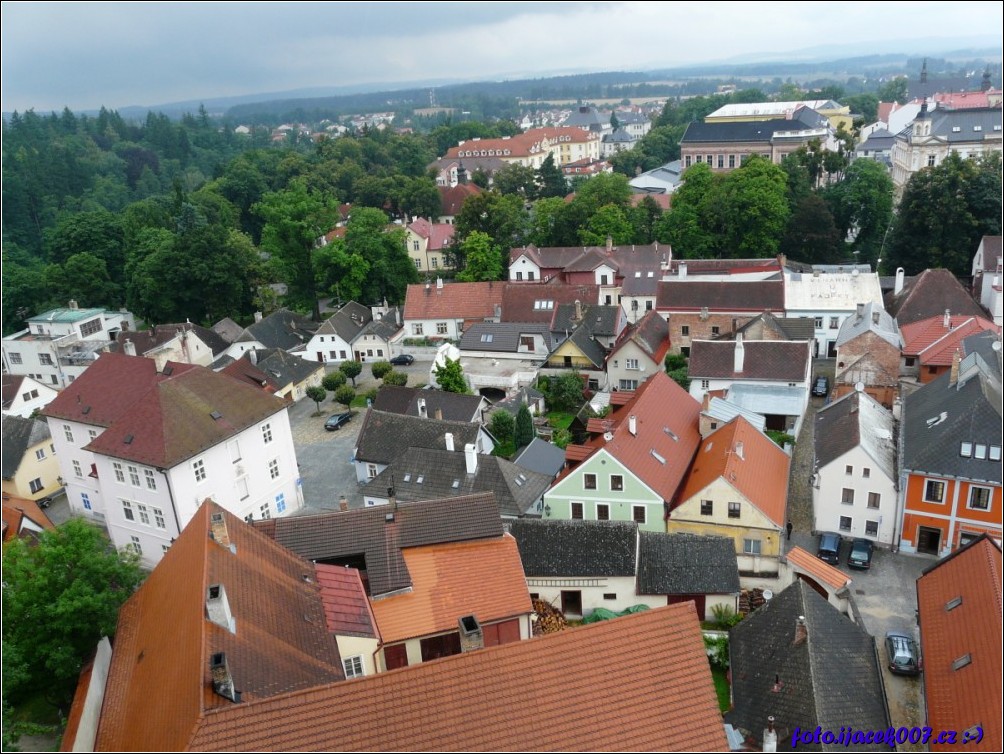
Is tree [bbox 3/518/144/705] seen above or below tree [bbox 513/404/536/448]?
above

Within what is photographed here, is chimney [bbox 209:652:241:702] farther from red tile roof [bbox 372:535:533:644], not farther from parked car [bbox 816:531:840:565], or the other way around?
parked car [bbox 816:531:840:565]

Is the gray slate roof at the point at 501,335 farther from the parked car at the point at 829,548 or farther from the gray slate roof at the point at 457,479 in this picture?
the parked car at the point at 829,548

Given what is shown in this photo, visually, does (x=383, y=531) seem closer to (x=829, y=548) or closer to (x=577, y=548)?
(x=577, y=548)

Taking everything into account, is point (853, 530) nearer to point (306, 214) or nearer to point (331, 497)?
point (331, 497)

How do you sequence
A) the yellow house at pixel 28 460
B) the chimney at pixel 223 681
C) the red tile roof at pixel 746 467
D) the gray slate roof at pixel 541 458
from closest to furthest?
the chimney at pixel 223 681 → the red tile roof at pixel 746 467 → the gray slate roof at pixel 541 458 → the yellow house at pixel 28 460

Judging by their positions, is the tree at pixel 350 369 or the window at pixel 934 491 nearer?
the window at pixel 934 491

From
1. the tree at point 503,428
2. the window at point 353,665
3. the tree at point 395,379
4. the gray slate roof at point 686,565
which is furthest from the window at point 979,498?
the tree at point 395,379

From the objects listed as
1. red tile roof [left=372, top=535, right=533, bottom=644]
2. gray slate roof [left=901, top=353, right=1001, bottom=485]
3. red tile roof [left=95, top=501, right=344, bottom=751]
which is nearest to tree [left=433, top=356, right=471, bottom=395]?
red tile roof [left=372, top=535, right=533, bottom=644]
